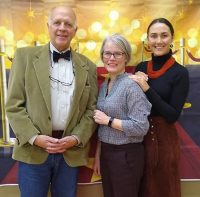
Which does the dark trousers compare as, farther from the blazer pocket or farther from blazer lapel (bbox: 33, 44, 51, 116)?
blazer lapel (bbox: 33, 44, 51, 116)

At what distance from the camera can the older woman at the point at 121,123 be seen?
1837 millimetres

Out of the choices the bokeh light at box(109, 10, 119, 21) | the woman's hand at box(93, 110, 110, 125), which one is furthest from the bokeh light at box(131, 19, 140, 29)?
the woman's hand at box(93, 110, 110, 125)

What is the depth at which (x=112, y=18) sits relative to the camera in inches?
91.8

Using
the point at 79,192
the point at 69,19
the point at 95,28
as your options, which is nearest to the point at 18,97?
the point at 69,19

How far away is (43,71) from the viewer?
1865mm

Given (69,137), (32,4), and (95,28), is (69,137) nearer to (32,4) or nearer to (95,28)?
(95,28)

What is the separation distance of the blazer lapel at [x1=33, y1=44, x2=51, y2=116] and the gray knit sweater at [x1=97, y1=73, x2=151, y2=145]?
1.15 ft

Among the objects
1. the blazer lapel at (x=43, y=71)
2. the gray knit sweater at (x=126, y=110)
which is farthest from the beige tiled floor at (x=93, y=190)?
the blazer lapel at (x=43, y=71)

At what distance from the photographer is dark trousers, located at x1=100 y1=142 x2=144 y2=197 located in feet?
6.08

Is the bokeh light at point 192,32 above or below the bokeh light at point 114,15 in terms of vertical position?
below

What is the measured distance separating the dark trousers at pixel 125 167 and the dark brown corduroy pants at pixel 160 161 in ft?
0.33

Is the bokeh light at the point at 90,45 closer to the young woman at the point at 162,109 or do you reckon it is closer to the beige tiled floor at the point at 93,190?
the young woman at the point at 162,109

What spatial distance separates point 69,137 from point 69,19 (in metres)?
0.72

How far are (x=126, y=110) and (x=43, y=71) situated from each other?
0.55 m
